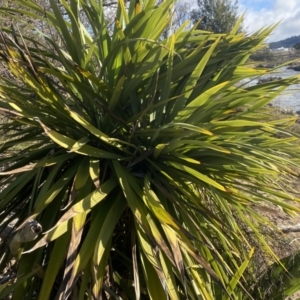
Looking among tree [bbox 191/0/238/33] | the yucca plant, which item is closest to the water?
the yucca plant

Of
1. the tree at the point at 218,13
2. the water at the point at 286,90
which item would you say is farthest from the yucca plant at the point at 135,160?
the tree at the point at 218,13

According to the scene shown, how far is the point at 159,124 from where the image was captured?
7.91 ft

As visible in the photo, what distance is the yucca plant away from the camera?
195 cm

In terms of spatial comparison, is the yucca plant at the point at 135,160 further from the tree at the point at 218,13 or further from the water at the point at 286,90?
the tree at the point at 218,13

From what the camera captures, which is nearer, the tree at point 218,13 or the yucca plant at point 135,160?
the yucca plant at point 135,160

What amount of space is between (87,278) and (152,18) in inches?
51.8

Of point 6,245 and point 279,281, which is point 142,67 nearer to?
point 6,245

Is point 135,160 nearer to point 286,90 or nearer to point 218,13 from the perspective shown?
point 286,90

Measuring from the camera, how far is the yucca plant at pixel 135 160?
1945mm

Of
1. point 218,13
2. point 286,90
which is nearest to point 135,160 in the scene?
point 286,90

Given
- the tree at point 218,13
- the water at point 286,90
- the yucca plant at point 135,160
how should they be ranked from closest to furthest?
the yucca plant at point 135,160 < the water at point 286,90 < the tree at point 218,13

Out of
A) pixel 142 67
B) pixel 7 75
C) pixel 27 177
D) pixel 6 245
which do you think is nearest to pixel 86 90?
pixel 142 67

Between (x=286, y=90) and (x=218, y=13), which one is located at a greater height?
(x=286, y=90)

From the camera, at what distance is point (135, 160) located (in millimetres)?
2260
